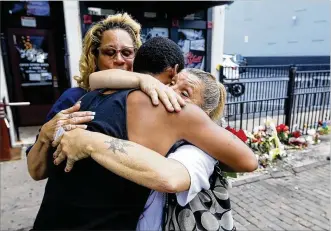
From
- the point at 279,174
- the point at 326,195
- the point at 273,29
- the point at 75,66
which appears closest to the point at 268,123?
the point at 279,174

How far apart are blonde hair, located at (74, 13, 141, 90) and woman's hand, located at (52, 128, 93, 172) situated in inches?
30.6

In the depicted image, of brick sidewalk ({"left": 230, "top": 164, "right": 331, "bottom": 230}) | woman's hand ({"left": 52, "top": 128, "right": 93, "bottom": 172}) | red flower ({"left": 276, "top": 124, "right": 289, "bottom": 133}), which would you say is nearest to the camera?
woman's hand ({"left": 52, "top": 128, "right": 93, "bottom": 172})

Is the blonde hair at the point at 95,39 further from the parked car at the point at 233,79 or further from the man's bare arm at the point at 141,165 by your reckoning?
the parked car at the point at 233,79

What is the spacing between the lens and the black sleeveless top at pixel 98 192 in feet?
3.84

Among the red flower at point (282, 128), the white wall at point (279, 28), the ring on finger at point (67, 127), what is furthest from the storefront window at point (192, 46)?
the white wall at point (279, 28)

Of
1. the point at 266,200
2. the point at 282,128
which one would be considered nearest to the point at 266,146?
the point at 282,128

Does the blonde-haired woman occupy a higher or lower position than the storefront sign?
lower

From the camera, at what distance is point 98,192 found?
1.20 meters

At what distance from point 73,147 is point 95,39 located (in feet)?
3.51

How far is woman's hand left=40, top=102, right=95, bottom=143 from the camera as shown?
1.21 meters

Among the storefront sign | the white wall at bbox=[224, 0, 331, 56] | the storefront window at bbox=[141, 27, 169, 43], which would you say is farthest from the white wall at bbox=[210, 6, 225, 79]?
the white wall at bbox=[224, 0, 331, 56]

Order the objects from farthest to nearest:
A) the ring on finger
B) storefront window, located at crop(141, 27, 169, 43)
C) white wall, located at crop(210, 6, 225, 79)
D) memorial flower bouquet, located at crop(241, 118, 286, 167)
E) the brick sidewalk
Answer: white wall, located at crop(210, 6, 225, 79) < storefront window, located at crop(141, 27, 169, 43) < memorial flower bouquet, located at crop(241, 118, 286, 167) < the brick sidewalk < the ring on finger

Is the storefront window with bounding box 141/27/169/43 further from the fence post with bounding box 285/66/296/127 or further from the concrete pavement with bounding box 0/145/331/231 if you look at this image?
the concrete pavement with bounding box 0/145/331/231

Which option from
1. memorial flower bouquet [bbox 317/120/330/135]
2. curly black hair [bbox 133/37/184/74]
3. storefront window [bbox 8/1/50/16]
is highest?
storefront window [bbox 8/1/50/16]
